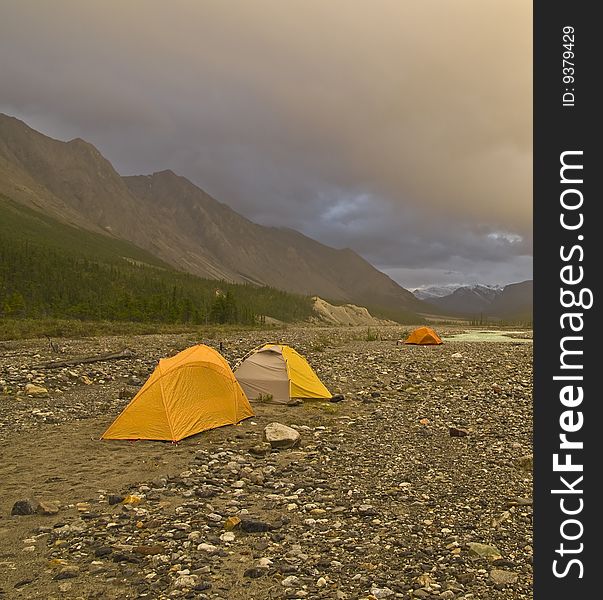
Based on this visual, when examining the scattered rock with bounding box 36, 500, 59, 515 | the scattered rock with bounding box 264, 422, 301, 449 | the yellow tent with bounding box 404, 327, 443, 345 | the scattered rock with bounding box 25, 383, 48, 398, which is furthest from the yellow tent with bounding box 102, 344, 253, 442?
the yellow tent with bounding box 404, 327, 443, 345

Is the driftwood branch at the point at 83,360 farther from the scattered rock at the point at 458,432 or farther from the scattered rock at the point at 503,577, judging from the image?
the scattered rock at the point at 503,577

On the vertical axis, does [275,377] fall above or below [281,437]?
above

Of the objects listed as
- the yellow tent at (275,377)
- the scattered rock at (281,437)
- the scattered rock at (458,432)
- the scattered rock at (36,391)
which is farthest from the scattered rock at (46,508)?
the scattered rock at (36,391)

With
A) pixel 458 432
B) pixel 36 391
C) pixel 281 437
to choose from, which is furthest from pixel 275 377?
pixel 36 391

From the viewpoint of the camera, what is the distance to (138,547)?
239 inches

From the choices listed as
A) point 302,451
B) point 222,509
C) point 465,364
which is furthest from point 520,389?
point 222,509

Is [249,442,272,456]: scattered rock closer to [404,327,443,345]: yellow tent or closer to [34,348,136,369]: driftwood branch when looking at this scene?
[34,348,136,369]: driftwood branch

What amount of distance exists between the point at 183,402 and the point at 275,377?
14.1 feet

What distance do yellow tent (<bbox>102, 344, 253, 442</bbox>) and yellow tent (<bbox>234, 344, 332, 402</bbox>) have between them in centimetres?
221

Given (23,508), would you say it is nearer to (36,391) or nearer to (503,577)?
(503,577)

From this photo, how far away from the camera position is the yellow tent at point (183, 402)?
11.2 m

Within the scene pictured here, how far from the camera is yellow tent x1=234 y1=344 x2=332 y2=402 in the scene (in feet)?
50.6

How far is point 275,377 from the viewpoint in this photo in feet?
50.8

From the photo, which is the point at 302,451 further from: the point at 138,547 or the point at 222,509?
the point at 138,547
